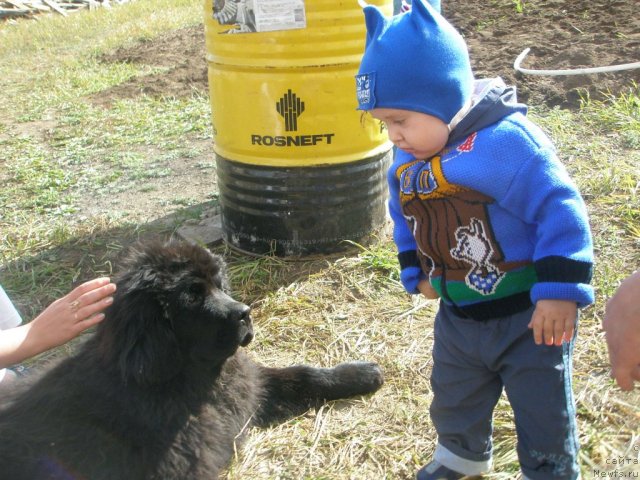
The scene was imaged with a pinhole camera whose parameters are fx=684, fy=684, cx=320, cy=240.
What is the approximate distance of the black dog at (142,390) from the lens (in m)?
2.42

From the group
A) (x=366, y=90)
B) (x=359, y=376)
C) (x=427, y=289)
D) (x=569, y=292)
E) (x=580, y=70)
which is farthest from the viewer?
(x=580, y=70)

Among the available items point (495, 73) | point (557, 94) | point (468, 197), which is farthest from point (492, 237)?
point (495, 73)

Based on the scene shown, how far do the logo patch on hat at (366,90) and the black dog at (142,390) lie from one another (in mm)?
938

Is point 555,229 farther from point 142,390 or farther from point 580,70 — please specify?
point 580,70

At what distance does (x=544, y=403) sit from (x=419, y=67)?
3.48 ft

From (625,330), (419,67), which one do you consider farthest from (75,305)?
(625,330)

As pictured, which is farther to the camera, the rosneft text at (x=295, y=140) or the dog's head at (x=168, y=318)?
the rosneft text at (x=295, y=140)

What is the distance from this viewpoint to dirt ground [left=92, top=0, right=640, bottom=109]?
6.69 metres

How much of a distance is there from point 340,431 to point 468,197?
52.2 inches

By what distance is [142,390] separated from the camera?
2.46m

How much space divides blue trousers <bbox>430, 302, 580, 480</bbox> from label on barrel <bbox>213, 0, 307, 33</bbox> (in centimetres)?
208

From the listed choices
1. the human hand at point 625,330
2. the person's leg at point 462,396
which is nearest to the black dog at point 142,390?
the person's leg at point 462,396

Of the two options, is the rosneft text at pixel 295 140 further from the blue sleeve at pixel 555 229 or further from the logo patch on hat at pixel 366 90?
the blue sleeve at pixel 555 229

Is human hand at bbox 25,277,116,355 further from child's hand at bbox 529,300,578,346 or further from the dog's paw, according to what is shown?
child's hand at bbox 529,300,578,346
